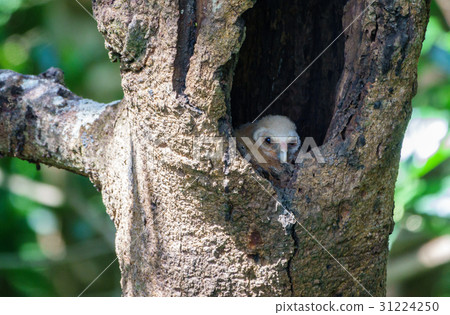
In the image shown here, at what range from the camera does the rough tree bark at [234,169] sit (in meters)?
2.03

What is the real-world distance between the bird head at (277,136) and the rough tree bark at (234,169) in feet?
3.81

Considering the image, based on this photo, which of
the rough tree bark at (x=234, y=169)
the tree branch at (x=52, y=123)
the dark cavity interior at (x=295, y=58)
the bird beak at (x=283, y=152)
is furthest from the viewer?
the bird beak at (x=283, y=152)

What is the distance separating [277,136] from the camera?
3.50 meters

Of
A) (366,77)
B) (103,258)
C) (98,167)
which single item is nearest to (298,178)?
(366,77)

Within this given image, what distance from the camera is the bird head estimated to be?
11.3ft

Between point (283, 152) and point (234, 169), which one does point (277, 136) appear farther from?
point (234, 169)

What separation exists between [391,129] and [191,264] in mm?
1020

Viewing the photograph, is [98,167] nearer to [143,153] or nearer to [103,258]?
[143,153]

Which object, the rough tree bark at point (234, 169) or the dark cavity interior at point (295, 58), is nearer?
the rough tree bark at point (234, 169)

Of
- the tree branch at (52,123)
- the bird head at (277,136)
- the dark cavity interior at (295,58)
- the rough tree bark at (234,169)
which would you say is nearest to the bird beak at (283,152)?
the bird head at (277,136)

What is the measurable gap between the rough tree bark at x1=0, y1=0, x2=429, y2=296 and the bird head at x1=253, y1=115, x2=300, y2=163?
3.81 ft

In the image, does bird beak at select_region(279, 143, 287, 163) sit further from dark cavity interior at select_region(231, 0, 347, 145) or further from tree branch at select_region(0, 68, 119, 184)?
tree branch at select_region(0, 68, 119, 184)

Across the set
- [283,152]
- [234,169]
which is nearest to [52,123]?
[234,169]

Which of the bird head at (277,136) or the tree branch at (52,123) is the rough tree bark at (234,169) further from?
the bird head at (277,136)
